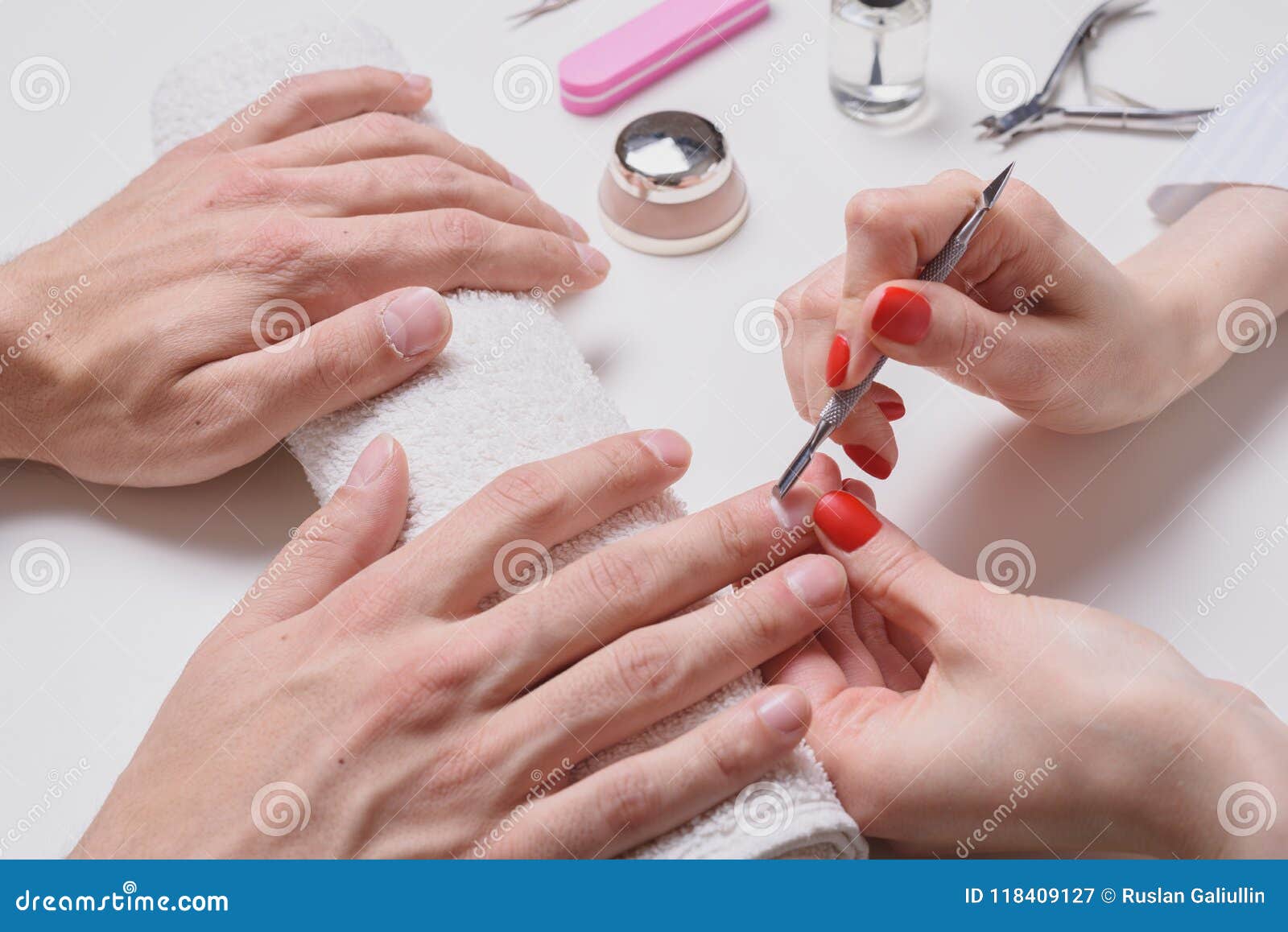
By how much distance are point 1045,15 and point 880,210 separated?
541 mm

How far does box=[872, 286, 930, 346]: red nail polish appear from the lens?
28.6 inches

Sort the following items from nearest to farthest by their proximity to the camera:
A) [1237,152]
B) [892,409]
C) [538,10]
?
[892,409]
[1237,152]
[538,10]

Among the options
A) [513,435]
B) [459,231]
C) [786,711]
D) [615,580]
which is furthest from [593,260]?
[786,711]

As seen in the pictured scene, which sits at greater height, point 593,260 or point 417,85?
point 417,85

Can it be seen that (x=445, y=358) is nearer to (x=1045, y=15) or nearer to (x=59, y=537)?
(x=59, y=537)

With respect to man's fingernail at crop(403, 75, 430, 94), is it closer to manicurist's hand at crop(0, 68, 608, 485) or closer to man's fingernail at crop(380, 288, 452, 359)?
manicurist's hand at crop(0, 68, 608, 485)

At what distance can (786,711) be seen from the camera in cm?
65

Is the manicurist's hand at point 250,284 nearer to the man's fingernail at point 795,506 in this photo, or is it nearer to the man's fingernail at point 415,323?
the man's fingernail at point 415,323

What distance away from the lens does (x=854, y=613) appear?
78cm

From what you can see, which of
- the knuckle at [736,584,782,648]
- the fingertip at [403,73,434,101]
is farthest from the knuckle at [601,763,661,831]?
the fingertip at [403,73,434,101]

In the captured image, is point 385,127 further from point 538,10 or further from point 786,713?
point 786,713

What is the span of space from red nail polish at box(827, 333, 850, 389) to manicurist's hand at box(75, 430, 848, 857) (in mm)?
81

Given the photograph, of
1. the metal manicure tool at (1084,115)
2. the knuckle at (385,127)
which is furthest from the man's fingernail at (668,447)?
the metal manicure tool at (1084,115)

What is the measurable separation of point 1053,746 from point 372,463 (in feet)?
1.49
